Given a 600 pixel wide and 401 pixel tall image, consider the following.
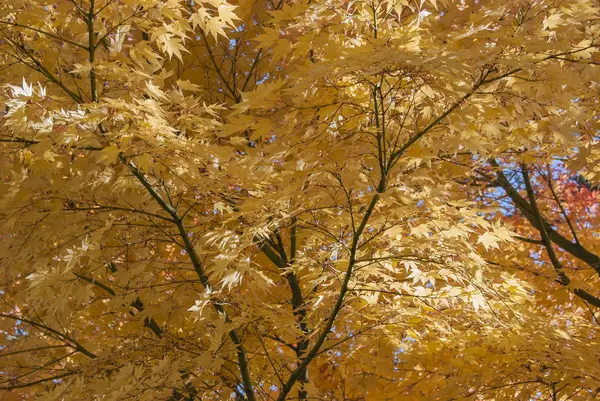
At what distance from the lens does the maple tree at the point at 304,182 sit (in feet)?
7.33

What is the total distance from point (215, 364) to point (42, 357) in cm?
199

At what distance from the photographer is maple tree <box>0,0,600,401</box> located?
2234 millimetres

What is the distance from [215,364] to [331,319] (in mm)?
642

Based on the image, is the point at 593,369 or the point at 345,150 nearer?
the point at 345,150

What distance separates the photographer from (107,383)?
2.89 meters

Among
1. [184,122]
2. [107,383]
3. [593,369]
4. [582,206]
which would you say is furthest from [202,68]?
[582,206]

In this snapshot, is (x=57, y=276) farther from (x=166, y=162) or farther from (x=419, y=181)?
(x=419, y=181)

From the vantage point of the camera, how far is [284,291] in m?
4.03

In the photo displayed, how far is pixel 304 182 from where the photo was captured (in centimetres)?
232

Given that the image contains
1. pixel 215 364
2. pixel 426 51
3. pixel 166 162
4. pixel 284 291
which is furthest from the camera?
pixel 284 291

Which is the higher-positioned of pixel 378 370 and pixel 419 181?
pixel 419 181

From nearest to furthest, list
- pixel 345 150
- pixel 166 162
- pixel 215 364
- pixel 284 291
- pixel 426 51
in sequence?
pixel 426 51 → pixel 345 150 → pixel 166 162 → pixel 215 364 → pixel 284 291

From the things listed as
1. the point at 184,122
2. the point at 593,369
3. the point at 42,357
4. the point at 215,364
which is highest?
the point at 184,122

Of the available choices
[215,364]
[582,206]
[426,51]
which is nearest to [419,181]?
[426,51]
